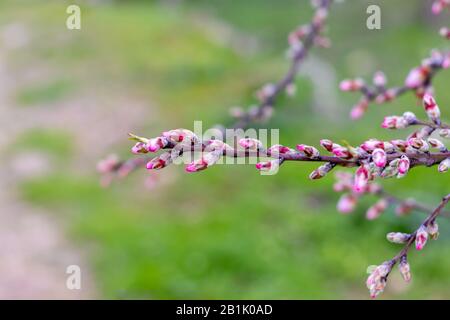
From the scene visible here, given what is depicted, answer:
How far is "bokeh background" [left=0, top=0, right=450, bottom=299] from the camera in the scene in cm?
596

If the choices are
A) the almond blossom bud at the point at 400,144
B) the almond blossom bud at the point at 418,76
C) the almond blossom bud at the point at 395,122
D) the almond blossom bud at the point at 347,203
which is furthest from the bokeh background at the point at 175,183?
the almond blossom bud at the point at 400,144

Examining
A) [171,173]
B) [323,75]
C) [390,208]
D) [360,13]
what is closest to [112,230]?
[171,173]

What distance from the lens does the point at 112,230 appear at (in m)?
6.85

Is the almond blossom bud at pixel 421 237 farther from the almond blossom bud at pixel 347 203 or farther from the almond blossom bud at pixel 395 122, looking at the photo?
the almond blossom bud at pixel 347 203

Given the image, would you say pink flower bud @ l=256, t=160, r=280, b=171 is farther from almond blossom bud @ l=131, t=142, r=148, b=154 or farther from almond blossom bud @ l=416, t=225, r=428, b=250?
almond blossom bud @ l=416, t=225, r=428, b=250

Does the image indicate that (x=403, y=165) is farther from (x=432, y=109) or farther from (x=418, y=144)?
(x=432, y=109)

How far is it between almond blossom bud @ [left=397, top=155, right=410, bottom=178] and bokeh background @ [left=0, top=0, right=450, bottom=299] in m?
1.36

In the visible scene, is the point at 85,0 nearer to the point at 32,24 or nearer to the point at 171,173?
the point at 32,24

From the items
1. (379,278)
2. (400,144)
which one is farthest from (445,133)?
(379,278)

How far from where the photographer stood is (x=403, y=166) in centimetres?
130

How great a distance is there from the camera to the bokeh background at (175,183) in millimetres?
5961

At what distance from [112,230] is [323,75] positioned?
6.71 metres

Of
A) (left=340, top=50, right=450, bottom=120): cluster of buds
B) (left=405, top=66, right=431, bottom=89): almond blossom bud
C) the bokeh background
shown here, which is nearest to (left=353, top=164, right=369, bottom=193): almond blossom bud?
(left=340, top=50, right=450, bottom=120): cluster of buds

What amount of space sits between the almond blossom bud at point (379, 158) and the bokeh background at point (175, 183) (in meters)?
1.34
